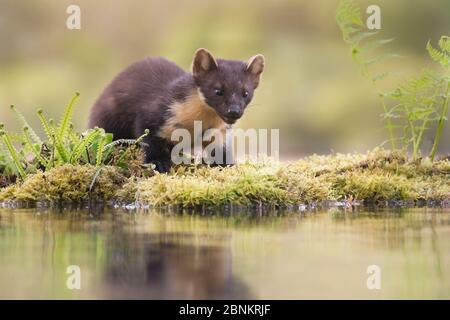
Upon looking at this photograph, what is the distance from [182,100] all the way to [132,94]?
0.68 metres

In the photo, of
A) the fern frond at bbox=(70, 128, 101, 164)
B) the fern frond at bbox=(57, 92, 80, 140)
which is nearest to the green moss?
the fern frond at bbox=(70, 128, 101, 164)

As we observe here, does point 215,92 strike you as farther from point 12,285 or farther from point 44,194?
point 12,285

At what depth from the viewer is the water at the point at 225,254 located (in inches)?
143

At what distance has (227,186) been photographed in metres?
6.51

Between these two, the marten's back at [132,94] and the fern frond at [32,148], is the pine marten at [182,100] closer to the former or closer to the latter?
the marten's back at [132,94]

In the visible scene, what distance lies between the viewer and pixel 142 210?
6383mm

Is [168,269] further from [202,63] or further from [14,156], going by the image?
[202,63]

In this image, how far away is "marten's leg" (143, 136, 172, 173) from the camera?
7.62 meters

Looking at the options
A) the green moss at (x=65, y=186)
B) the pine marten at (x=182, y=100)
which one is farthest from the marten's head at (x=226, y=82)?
the green moss at (x=65, y=186)

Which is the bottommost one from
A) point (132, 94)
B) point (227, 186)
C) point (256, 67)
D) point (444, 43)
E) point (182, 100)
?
point (227, 186)

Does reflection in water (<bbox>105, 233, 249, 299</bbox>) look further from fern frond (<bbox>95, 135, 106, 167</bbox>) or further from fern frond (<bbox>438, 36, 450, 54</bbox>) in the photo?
fern frond (<bbox>438, 36, 450, 54</bbox>)

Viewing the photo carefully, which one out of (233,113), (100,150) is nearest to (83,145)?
(100,150)

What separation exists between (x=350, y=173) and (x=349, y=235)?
2255mm

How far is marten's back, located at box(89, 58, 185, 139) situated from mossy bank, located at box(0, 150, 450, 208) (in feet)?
3.20
